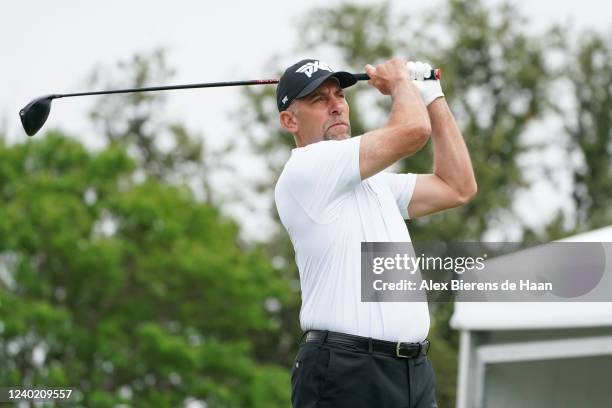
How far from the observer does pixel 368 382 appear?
14.3 ft

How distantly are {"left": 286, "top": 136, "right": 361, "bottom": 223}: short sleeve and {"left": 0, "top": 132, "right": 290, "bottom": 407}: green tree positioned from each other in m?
21.2

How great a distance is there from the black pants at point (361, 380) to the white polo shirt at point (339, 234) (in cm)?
8

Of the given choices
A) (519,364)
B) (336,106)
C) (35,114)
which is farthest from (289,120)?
(519,364)

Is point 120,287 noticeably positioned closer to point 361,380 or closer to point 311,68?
point 311,68

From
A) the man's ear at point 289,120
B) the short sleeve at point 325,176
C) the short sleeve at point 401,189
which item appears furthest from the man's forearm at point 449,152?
the man's ear at point 289,120

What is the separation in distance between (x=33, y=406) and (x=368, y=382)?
21.3 meters

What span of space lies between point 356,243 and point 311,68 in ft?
2.55

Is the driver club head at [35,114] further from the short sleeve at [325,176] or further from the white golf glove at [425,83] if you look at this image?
the white golf glove at [425,83]

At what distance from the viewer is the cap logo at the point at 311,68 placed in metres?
4.80

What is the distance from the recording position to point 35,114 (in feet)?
18.4

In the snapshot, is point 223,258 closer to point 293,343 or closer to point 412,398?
point 293,343

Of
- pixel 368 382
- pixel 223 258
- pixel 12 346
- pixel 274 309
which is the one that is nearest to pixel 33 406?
pixel 12 346

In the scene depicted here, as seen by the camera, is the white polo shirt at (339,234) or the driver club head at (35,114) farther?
the driver club head at (35,114)

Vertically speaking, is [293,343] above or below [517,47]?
below
